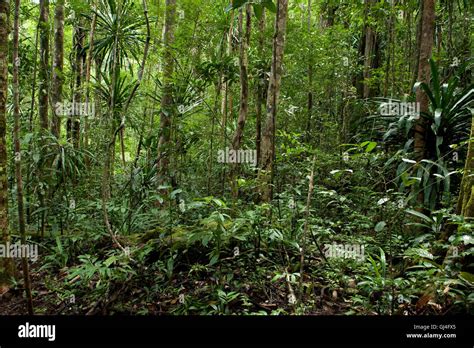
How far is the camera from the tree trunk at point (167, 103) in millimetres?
4453

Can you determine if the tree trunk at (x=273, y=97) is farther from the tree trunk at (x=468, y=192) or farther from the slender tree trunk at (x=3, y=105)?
the slender tree trunk at (x=3, y=105)

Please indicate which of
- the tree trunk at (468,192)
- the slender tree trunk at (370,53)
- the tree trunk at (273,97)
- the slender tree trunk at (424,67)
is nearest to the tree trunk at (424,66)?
the slender tree trunk at (424,67)

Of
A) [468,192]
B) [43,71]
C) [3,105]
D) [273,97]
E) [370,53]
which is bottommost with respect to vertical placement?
[468,192]

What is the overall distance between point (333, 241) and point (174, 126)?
2352 mm

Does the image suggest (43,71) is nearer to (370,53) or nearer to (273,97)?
(273,97)

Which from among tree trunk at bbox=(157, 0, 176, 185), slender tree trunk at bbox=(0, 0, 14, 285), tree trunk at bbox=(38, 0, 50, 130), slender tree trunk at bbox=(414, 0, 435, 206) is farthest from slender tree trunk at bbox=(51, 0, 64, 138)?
slender tree trunk at bbox=(414, 0, 435, 206)

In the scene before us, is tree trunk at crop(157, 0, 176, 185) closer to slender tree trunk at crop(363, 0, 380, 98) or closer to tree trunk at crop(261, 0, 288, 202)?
tree trunk at crop(261, 0, 288, 202)

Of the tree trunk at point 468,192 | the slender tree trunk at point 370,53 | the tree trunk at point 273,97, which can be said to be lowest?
the tree trunk at point 468,192

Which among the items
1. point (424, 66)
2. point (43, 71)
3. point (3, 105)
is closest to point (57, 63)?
point (43, 71)

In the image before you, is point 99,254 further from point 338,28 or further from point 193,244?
point 338,28

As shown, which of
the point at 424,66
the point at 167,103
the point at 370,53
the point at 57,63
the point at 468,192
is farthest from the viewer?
the point at 370,53

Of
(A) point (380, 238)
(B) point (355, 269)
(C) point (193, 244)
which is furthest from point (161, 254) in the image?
(A) point (380, 238)

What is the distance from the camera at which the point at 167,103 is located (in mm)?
5062

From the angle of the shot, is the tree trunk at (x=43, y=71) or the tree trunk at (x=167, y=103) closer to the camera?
the tree trunk at (x=167, y=103)
